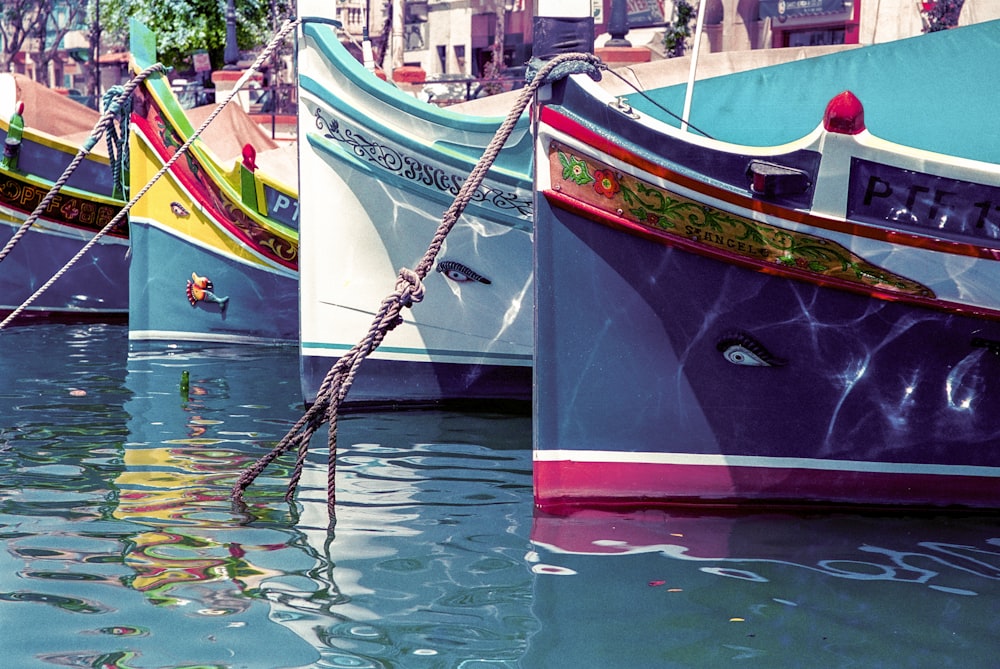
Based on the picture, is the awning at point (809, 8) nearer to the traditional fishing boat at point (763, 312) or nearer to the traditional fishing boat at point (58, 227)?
the traditional fishing boat at point (58, 227)

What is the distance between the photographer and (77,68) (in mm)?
52156

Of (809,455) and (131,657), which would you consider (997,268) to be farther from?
(131,657)

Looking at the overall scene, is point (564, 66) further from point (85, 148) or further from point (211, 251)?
point (211, 251)

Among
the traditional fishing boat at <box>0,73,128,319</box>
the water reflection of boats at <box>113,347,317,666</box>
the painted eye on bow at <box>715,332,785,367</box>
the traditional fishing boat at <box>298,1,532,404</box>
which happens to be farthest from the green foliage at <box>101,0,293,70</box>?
the painted eye on bow at <box>715,332,785,367</box>

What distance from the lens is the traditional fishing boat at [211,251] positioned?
1002cm

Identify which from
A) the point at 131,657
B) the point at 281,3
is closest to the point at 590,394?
the point at 131,657

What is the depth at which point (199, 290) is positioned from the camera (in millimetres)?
10156

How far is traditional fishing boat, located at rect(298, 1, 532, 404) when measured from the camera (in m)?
7.20

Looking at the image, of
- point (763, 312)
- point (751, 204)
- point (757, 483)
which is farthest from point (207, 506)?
point (751, 204)

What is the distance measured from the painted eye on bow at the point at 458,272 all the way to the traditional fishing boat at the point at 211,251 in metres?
2.81

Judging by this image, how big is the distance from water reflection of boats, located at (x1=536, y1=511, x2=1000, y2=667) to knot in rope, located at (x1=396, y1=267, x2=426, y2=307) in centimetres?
101

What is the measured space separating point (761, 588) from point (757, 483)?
0.86 meters

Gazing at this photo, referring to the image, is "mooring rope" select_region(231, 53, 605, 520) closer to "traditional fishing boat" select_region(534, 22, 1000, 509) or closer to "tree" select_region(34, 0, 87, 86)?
"traditional fishing boat" select_region(534, 22, 1000, 509)

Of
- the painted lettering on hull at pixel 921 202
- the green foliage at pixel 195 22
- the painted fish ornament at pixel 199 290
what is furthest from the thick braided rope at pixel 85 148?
the green foliage at pixel 195 22
